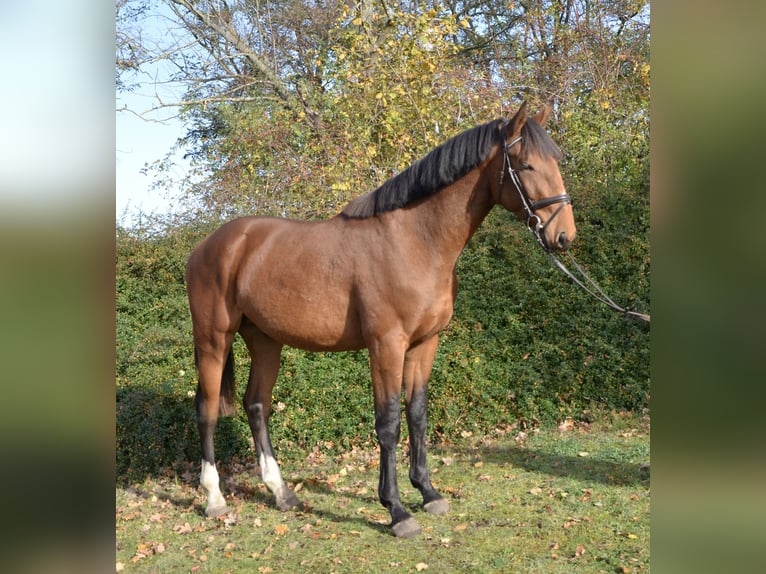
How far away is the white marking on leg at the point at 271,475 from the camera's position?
4.79m

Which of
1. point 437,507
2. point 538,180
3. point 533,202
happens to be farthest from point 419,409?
point 538,180

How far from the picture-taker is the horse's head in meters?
3.66

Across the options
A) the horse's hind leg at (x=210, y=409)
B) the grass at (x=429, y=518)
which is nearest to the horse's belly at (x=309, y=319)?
the horse's hind leg at (x=210, y=409)

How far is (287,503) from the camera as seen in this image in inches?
187

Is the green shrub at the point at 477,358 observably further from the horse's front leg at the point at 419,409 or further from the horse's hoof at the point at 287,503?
the horse's front leg at the point at 419,409

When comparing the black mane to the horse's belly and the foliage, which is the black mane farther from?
the foliage

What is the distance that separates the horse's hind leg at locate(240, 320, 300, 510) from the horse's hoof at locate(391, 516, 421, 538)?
111 cm

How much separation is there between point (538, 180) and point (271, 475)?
2926 millimetres

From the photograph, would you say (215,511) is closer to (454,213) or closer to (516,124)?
(454,213)

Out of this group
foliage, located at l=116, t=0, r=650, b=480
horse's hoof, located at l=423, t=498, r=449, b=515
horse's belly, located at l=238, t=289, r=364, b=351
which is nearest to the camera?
horse's belly, located at l=238, t=289, r=364, b=351

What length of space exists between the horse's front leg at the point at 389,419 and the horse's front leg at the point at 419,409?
346 mm

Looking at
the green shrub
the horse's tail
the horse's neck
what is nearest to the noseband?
the horse's neck
